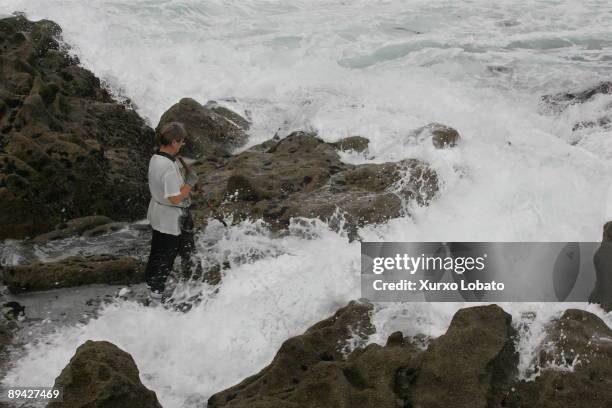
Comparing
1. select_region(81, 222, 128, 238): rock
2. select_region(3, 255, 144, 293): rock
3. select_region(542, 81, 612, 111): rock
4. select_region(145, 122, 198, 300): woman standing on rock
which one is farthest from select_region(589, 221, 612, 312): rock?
select_region(542, 81, 612, 111): rock

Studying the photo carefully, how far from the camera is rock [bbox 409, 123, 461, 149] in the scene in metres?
8.09

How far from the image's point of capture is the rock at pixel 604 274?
16.8 ft

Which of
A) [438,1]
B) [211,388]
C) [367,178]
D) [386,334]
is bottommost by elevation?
[211,388]

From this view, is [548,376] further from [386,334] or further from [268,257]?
[268,257]

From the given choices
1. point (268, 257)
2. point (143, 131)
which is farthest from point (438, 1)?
point (268, 257)

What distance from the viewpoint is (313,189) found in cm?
712

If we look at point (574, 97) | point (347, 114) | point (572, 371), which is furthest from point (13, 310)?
point (574, 97)

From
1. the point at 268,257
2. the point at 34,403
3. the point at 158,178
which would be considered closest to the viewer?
the point at 34,403

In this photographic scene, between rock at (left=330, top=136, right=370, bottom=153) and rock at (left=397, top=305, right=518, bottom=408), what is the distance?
4.45 meters

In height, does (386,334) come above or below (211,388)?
above

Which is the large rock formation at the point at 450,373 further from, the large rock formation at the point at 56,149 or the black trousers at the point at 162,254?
the large rock formation at the point at 56,149

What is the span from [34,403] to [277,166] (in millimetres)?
4288

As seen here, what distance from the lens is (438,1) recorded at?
62.4 feet

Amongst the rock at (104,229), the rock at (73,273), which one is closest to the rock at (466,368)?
the rock at (73,273)
